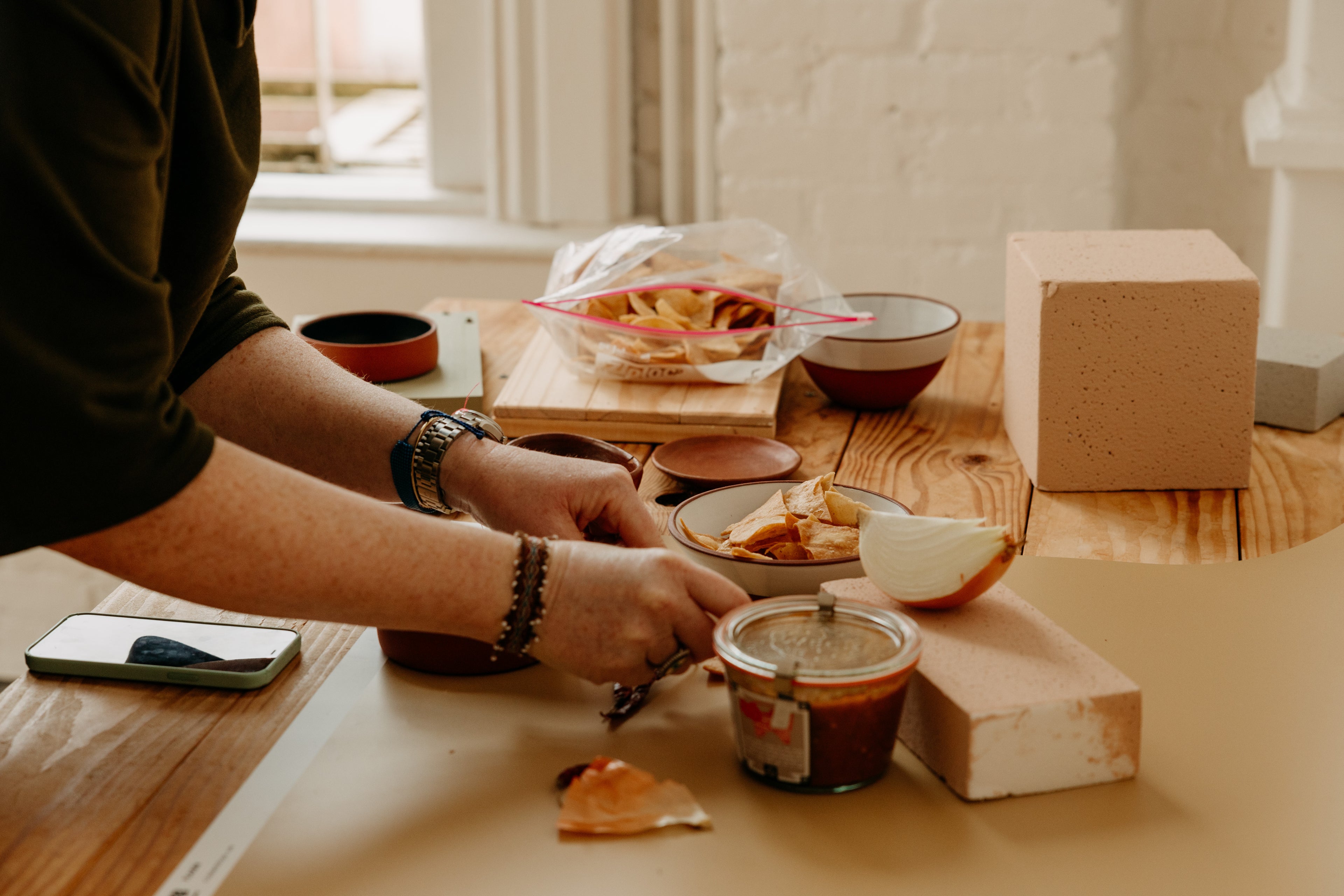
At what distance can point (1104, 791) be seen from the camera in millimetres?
745

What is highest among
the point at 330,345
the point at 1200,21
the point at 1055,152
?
the point at 1200,21

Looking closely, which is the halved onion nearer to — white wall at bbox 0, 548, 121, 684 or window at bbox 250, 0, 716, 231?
window at bbox 250, 0, 716, 231

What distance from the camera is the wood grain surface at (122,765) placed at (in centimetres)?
69

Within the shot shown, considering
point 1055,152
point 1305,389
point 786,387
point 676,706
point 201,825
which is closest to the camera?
point 201,825

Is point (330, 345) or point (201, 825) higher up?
point (330, 345)

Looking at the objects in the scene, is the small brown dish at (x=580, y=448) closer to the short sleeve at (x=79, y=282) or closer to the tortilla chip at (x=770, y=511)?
the tortilla chip at (x=770, y=511)

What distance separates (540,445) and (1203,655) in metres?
0.56

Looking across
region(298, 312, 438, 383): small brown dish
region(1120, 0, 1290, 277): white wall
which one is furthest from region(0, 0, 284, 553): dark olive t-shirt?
region(1120, 0, 1290, 277): white wall

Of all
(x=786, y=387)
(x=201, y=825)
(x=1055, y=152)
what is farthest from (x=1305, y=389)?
(x=201, y=825)

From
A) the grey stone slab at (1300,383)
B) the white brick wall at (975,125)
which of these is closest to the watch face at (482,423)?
the grey stone slab at (1300,383)

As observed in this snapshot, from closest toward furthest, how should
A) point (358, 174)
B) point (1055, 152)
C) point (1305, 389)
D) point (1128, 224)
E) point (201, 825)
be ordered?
point (201, 825) < point (1305, 389) < point (1055, 152) < point (1128, 224) < point (358, 174)

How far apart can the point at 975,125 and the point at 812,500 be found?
1459 millimetres

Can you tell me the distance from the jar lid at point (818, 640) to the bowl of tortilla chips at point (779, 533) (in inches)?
4.5

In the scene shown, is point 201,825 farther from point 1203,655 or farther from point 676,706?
point 1203,655
